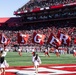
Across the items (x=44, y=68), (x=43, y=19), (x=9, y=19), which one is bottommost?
(x=9, y=19)

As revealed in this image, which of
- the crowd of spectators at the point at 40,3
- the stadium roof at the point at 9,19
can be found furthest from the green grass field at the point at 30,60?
the stadium roof at the point at 9,19

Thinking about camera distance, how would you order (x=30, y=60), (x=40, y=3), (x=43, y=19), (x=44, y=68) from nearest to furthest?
(x=44, y=68) → (x=30, y=60) → (x=43, y=19) → (x=40, y=3)

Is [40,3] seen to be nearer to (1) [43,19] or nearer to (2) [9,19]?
(1) [43,19]

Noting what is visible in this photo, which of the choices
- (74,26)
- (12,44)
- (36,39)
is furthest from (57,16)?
(36,39)

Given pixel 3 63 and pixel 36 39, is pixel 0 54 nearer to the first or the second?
pixel 3 63

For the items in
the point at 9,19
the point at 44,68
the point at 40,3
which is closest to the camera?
the point at 44,68

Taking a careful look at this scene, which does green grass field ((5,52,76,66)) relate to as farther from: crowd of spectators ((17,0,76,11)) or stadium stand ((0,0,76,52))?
crowd of spectators ((17,0,76,11))

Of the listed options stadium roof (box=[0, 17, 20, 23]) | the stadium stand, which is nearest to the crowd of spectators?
the stadium stand

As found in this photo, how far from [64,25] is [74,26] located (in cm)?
319

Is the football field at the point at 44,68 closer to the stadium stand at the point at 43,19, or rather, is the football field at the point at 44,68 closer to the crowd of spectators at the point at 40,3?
the stadium stand at the point at 43,19

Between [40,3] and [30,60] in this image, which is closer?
[30,60]

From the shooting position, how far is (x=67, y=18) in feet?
195

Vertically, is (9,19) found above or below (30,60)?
below

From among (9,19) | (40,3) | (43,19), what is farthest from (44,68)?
(9,19)
